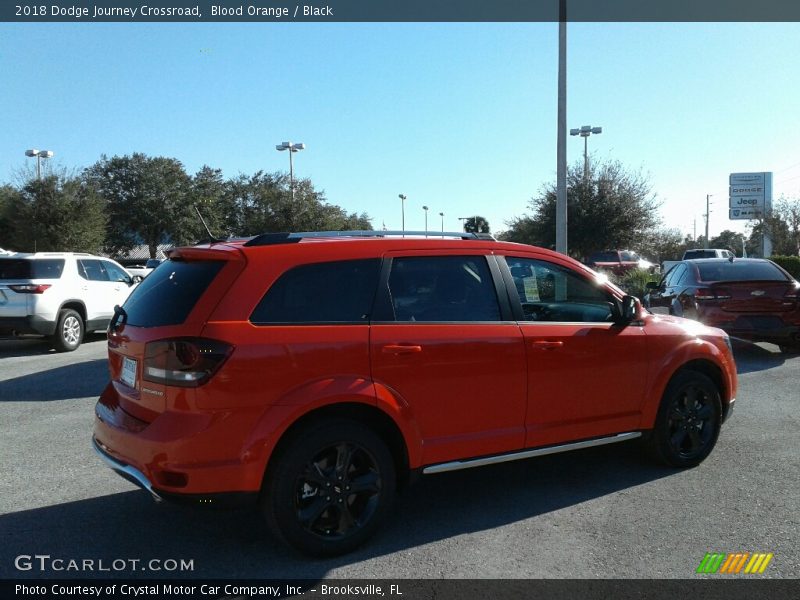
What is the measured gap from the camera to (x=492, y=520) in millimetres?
4203

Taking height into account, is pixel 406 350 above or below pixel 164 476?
above

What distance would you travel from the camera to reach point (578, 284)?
4.88 meters

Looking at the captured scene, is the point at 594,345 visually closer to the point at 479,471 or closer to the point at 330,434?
the point at 479,471

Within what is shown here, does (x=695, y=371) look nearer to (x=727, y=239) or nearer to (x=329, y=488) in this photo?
(x=329, y=488)

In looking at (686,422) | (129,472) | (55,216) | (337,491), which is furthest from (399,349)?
(55,216)

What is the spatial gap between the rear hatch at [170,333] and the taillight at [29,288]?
8.37m

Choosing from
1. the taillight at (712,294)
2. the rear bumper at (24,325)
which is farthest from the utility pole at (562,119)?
the rear bumper at (24,325)

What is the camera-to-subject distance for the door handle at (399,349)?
3.79 metres

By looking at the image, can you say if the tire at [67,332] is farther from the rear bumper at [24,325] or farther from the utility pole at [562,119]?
the utility pole at [562,119]

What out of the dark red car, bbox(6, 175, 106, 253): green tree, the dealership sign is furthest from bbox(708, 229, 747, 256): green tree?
the dark red car

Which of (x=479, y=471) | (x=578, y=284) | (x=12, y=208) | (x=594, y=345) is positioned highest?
(x=12, y=208)

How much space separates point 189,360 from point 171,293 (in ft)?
1.84

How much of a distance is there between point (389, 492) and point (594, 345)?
5.83 ft

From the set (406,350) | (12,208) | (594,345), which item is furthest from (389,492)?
(12,208)
